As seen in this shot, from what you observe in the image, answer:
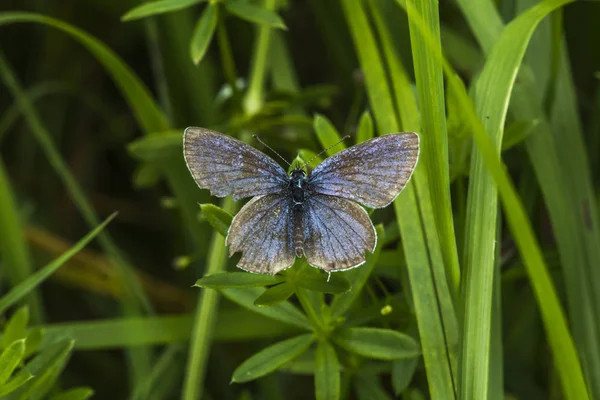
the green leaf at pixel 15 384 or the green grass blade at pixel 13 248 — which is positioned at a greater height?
the green grass blade at pixel 13 248

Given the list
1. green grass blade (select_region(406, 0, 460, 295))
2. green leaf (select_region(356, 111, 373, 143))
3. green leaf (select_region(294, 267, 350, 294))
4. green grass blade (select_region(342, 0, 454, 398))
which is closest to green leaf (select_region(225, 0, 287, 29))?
green grass blade (select_region(342, 0, 454, 398))

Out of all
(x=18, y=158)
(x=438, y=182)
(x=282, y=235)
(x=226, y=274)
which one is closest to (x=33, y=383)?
(x=226, y=274)

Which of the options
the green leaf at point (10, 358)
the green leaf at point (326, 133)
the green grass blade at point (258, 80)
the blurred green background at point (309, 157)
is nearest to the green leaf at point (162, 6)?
the blurred green background at point (309, 157)

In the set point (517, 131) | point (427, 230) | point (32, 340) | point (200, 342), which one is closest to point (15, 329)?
point (32, 340)

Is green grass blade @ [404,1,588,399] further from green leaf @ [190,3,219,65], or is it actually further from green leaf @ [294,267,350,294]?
green leaf @ [190,3,219,65]

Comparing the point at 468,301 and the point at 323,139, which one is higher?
the point at 323,139

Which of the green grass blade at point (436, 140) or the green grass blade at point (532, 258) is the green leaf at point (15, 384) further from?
the green grass blade at point (532, 258)

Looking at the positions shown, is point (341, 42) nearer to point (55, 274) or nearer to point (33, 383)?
point (55, 274)

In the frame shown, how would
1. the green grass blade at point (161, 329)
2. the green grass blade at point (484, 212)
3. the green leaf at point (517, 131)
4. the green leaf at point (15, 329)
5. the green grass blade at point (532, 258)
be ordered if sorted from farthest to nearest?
the green grass blade at point (161, 329) → the green leaf at point (517, 131) → the green leaf at point (15, 329) → the green grass blade at point (484, 212) → the green grass blade at point (532, 258)
